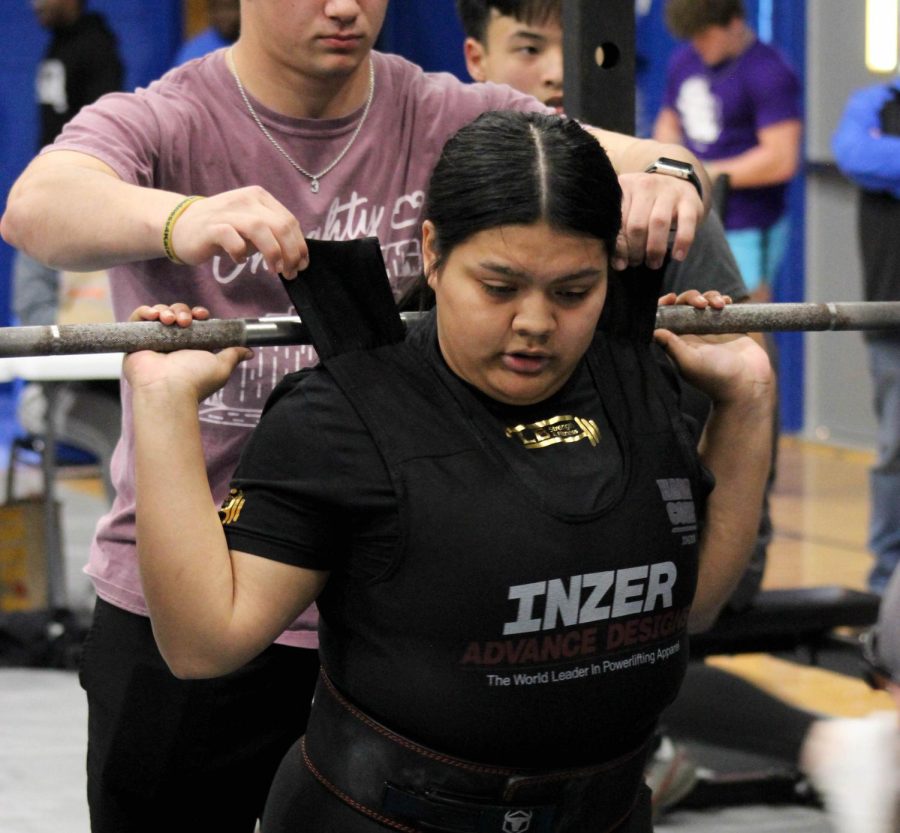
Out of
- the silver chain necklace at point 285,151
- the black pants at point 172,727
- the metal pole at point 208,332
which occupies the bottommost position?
the black pants at point 172,727

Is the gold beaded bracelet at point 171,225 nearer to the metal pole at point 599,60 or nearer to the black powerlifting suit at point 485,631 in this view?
the black powerlifting suit at point 485,631

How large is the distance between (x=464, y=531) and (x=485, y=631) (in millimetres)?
92

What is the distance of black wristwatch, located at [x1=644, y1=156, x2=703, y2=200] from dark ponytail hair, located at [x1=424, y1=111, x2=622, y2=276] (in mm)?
242

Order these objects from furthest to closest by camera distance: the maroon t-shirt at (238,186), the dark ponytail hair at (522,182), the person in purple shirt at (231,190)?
the maroon t-shirt at (238,186)
the person in purple shirt at (231,190)
the dark ponytail hair at (522,182)

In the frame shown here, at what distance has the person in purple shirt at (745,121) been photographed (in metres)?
5.34

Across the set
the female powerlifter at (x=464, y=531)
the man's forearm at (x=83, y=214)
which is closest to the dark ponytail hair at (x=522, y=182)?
the female powerlifter at (x=464, y=531)

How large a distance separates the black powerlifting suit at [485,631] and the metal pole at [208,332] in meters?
0.09

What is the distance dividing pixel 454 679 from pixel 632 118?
3.87ft

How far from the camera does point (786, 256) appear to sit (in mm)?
7766

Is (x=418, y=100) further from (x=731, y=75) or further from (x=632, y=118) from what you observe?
(x=731, y=75)

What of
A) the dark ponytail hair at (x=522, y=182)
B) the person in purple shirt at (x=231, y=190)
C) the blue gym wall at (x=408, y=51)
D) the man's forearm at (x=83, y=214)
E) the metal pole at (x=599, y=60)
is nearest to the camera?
the dark ponytail hair at (x=522, y=182)

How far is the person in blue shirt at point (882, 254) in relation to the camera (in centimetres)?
470

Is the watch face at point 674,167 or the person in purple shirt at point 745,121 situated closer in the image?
the watch face at point 674,167

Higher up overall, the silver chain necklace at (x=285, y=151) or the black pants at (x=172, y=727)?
the silver chain necklace at (x=285, y=151)
